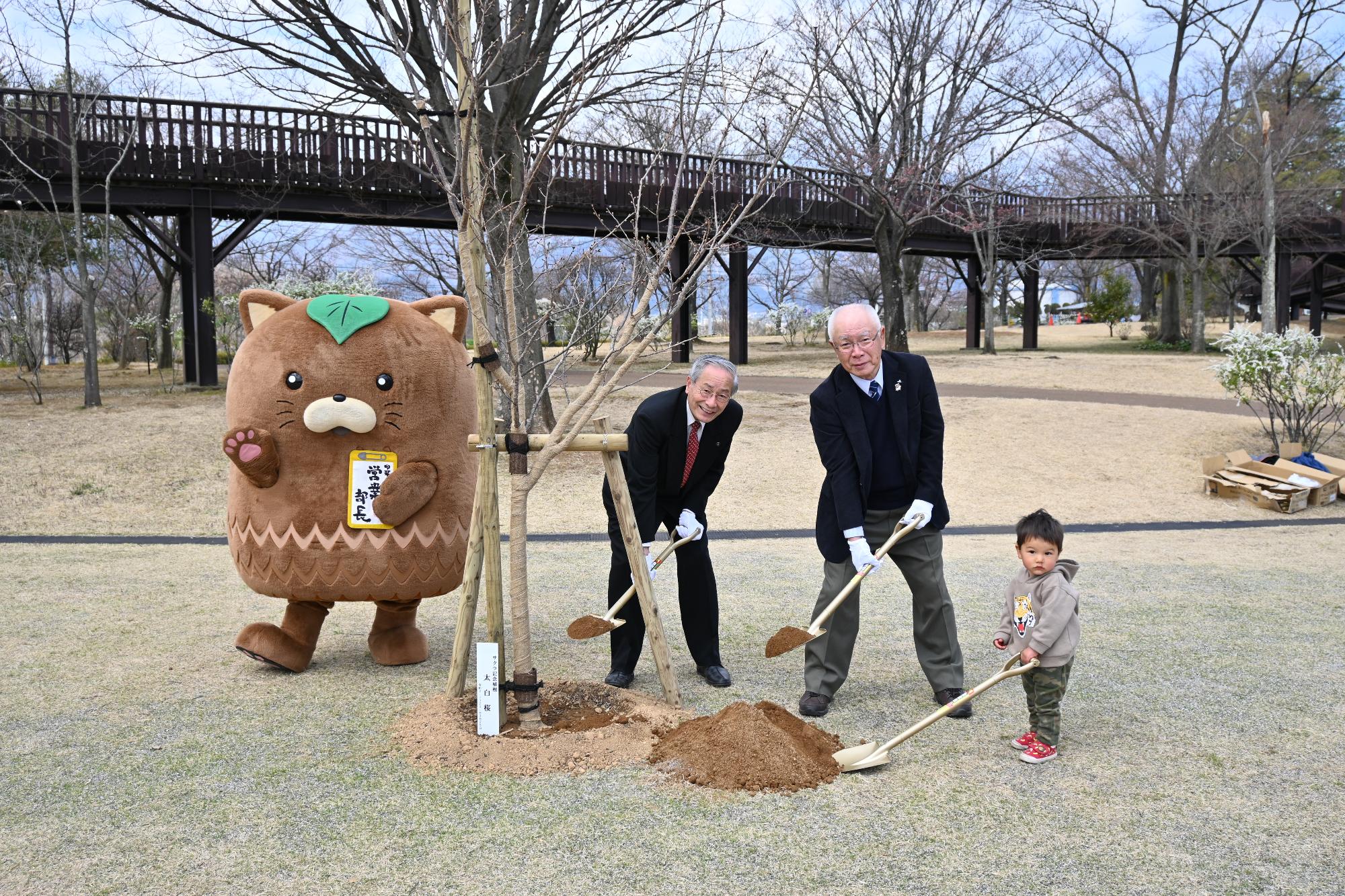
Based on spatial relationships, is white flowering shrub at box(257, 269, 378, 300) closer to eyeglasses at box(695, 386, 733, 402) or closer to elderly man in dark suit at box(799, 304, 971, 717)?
eyeglasses at box(695, 386, 733, 402)

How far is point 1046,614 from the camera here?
369 cm

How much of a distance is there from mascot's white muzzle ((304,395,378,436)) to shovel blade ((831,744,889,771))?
7.82ft

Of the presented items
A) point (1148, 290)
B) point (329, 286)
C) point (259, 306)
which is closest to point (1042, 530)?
point (259, 306)

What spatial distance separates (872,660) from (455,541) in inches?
81.5

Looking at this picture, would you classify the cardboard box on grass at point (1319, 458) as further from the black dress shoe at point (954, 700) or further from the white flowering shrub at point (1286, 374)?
the black dress shoe at point (954, 700)

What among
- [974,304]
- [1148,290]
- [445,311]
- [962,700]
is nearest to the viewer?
[962,700]

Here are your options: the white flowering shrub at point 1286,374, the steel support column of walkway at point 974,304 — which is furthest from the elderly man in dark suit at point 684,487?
the steel support column of walkway at point 974,304

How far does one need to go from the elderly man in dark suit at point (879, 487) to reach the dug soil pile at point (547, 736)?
718 millimetres

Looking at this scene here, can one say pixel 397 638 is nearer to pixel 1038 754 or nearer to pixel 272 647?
pixel 272 647

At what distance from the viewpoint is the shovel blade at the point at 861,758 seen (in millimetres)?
3629

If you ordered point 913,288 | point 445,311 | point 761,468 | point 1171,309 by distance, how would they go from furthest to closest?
point 913,288
point 1171,309
point 761,468
point 445,311

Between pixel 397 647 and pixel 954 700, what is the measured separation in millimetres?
2581

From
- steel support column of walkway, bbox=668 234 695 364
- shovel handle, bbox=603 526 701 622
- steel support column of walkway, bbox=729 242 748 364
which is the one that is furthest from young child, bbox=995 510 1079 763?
steel support column of walkway, bbox=729 242 748 364

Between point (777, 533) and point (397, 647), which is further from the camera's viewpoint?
point (777, 533)
